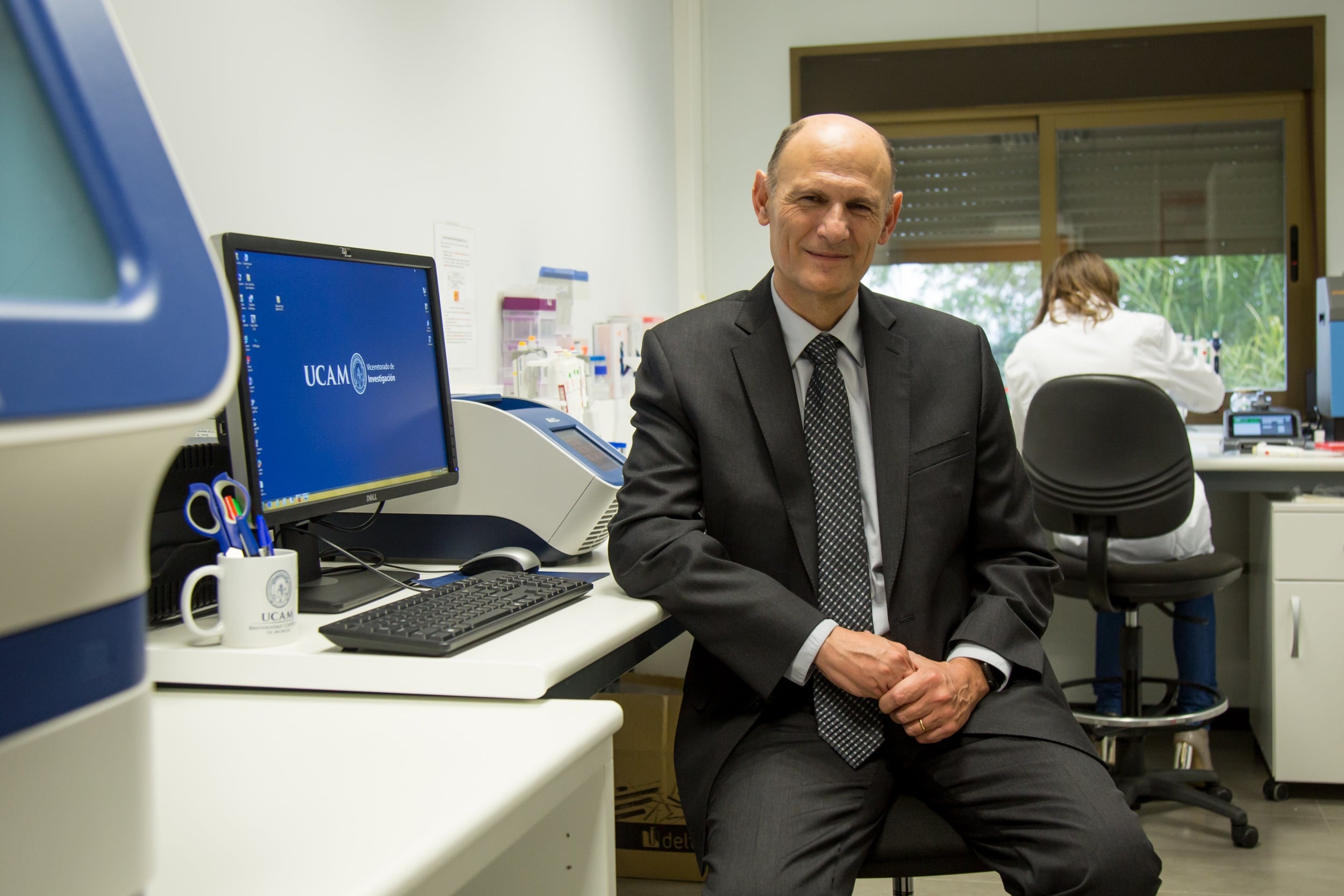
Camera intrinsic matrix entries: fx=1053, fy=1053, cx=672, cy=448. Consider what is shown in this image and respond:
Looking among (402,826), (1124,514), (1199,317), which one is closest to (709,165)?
(1199,317)

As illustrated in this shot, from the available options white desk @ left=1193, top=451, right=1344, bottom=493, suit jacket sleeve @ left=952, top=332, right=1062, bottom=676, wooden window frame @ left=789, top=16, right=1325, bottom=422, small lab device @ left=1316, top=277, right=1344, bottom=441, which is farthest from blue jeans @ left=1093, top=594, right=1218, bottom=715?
suit jacket sleeve @ left=952, top=332, right=1062, bottom=676

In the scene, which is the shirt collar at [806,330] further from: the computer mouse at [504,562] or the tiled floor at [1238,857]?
the tiled floor at [1238,857]

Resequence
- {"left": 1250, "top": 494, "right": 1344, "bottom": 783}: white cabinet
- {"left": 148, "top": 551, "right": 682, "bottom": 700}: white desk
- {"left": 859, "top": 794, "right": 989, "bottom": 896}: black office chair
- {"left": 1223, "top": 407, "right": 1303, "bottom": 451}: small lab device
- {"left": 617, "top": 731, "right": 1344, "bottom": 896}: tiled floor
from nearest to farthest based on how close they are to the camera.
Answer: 1. {"left": 148, "top": 551, "right": 682, "bottom": 700}: white desk
2. {"left": 859, "top": 794, "right": 989, "bottom": 896}: black office chair
3. {"left": 617, "top": 731, "right": 1344, "bottom": 896}: tiled floor
4. {"left": 1250, "top": 494, "right": 1344, "bottom": 783}: white cabinet
5. {"left": 1223, "top": 407, "right": 1303, "bottom": 451}: small lab device

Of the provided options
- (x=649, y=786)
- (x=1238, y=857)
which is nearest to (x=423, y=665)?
(x=649, y=786)

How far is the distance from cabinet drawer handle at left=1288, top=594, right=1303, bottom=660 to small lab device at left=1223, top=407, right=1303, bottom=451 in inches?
22.9

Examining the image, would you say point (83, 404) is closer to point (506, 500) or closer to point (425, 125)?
point (506, 500)

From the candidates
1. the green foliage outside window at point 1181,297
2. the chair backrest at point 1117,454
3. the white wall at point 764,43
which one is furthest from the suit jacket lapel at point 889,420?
the white wall at point 764,43

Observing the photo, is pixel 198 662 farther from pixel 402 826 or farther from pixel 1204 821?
pixel 1204 821

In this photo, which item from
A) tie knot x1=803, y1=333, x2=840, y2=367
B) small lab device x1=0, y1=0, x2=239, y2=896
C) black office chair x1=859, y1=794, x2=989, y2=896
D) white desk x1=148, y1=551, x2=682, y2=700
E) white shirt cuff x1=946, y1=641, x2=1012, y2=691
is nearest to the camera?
small lab device x1=0, y1=0, x2=239, y2=896

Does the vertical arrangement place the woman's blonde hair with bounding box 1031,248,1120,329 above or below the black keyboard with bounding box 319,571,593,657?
above

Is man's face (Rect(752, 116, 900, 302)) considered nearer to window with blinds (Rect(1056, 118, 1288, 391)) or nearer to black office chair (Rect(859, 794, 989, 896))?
black office chair (Rect(859, 794, 989, 896))

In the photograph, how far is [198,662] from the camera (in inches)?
43.5

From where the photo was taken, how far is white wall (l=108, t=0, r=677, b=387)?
1.53m

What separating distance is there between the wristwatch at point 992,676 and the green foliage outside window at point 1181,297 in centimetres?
262
